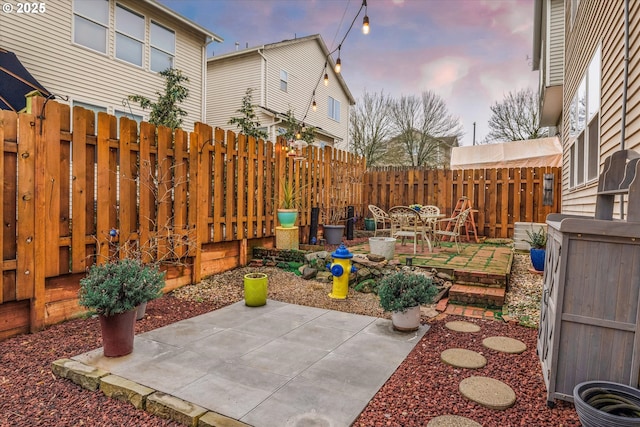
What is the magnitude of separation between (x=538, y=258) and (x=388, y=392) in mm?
4141

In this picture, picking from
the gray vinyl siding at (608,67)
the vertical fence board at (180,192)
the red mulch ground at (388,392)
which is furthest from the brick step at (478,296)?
the vertical fence board at (180,192)

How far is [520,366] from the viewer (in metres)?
2.67

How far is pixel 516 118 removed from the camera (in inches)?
801

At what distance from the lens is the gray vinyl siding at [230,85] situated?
45.1 feet

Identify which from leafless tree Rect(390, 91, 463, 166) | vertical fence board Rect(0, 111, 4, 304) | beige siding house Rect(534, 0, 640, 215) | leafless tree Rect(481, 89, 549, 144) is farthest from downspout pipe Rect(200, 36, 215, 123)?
leafless tree Rect(481, 89, 549, 144)

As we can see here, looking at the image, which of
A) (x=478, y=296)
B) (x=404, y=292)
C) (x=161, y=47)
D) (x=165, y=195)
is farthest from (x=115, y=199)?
(x=161, y=47)

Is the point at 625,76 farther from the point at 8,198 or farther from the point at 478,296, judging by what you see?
the point at 8,198

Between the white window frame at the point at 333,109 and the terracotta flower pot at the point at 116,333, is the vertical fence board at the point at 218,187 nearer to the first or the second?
the terracotta flower pot at the point at 116,333

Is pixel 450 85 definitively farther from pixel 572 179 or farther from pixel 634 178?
pixel 634 178

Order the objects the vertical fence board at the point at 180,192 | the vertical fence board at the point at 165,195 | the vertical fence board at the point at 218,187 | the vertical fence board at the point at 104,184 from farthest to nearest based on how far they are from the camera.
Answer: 1. the vertical fence board at the point at 218,187
2. the vertical fence board at the point at 180,192
3. the vertical fence board at the point at 165,195
4. the vertical fence board at the point at 104,184

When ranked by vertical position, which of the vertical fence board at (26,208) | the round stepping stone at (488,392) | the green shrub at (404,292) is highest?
the vertical fence board at (26,208)

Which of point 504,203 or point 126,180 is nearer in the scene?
point 126,180

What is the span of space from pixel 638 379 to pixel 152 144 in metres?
4.71

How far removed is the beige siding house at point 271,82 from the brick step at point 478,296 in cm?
1011
